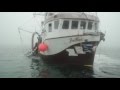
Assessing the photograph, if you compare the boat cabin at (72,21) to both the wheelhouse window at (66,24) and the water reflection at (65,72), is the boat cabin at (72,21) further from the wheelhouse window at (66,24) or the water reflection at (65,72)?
the water reflection at (65,72)

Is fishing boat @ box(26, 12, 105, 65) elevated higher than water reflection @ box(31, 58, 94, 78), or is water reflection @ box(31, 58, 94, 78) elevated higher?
fishing boat @ box(26, 12, 105, 65)

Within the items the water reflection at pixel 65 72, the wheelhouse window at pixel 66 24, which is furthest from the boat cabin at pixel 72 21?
the water reflection at pixel 65 72

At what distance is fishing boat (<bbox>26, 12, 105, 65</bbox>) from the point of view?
14.9 m

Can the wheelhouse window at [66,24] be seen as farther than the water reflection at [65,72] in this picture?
Yes

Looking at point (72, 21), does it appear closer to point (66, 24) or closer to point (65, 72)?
point (66, 24)

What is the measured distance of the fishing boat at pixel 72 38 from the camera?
14.9 m

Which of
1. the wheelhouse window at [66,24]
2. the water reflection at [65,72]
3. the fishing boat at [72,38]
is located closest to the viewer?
the water reflection at [65,72]

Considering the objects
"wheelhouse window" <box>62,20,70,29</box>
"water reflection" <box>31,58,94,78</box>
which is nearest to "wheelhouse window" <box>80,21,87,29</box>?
"wheelhouse window" <box>62,20,70,29</box>

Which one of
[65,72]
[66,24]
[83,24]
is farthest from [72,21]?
[65,72]

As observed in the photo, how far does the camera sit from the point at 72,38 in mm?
14758

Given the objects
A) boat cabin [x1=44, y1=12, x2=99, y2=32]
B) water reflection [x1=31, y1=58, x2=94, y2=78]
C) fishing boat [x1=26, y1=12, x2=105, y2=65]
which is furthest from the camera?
boat cabin [x1=44, y1=12, x2=99, y2=32]

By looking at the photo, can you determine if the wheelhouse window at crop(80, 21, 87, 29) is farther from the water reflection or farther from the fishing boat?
the water reflection
